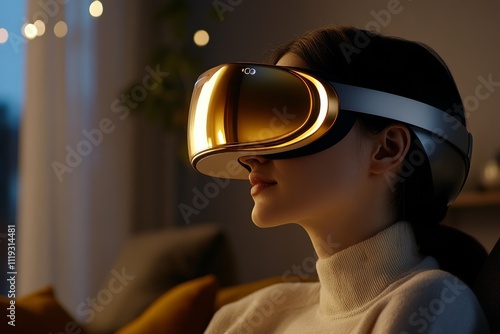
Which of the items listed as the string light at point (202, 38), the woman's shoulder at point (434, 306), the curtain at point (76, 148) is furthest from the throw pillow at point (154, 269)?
the woman's shoulder at point (434, 306)

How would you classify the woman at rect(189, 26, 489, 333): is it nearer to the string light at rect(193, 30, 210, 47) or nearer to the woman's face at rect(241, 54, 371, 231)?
the woman's face at rect(241, 54, 371, 231)

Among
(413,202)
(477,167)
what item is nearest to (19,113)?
(477,167)

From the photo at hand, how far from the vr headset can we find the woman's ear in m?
0.02

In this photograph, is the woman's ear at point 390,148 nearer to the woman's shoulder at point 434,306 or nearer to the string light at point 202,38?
the woman's shoulder at point 434,306

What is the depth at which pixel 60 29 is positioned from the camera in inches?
127

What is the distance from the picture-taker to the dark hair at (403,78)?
1024 mm

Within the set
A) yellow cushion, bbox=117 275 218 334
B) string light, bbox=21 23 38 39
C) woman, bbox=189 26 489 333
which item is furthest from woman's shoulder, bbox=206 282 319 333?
string light, bbox=21 23 38 39

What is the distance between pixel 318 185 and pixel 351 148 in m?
0.07

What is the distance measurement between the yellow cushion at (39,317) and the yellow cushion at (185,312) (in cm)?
16

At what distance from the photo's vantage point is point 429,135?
104 centimetres

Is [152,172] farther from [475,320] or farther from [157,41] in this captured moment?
[475,320]

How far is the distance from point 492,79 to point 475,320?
189 cm

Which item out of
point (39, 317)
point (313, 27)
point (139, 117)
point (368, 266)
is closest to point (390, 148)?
point (368, 266)

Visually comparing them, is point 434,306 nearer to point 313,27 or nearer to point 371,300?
point 371,300
